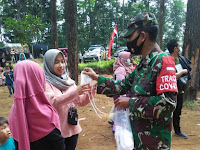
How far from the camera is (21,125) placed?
1.43 metres

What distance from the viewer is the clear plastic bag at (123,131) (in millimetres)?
1478

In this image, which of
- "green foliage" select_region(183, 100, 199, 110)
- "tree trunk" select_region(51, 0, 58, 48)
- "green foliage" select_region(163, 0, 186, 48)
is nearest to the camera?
"green foliage" select_region(183, 100, 199, 110)

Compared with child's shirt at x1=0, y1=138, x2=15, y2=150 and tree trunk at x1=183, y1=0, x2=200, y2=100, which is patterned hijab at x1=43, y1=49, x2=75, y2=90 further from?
tree trunk at x1=183, y1=0, x2=200, y2=100

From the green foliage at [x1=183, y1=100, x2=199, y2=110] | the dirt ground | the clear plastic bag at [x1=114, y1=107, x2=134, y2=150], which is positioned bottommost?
the dirt ground

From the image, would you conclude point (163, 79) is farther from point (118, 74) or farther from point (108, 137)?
point (108, 137)

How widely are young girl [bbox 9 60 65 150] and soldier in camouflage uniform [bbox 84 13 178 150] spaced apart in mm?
684

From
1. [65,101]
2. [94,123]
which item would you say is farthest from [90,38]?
[65,101]

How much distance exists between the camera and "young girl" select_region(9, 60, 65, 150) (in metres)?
1.43

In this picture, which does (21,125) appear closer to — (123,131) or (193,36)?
(123,131)

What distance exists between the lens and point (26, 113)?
1513 mm

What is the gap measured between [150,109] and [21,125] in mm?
1055

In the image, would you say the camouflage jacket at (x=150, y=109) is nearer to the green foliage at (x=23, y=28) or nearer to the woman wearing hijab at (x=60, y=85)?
the woman wearing hijab at (x=60, y=85)

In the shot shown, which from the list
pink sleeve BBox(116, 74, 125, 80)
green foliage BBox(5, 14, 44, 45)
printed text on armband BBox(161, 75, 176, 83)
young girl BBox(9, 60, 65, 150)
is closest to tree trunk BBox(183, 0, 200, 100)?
pink sleeve BBox(116, 74, 125, 80)

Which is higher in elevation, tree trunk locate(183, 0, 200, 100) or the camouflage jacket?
tree trunk locate(183, 0, 200, 100)
